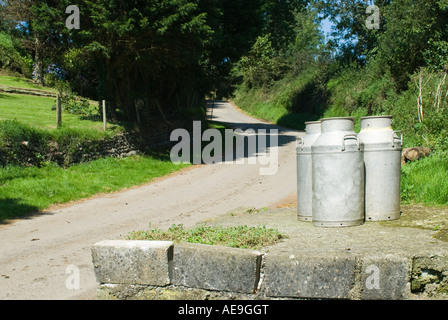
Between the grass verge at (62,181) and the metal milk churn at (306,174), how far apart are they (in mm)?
7259

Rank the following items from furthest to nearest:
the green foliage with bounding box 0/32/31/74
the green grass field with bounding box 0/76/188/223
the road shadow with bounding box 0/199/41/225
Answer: the green foliage with bounding box 0/32/31/74
the green grass field with bounding box 0/76/188/223
the road shadow with bounding box 0/199/41/225

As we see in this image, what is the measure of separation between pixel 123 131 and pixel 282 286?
1471 cm

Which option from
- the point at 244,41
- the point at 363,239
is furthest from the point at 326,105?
the point at 363,239

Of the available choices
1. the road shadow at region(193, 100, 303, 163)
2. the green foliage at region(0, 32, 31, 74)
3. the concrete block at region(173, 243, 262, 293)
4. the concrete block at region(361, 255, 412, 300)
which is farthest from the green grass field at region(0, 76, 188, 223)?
the green foliage at region(0, 32, 31, 74)

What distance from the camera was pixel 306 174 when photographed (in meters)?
5.51

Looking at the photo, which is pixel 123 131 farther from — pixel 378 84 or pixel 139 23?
pixel 378 84

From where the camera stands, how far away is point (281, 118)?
38781mm

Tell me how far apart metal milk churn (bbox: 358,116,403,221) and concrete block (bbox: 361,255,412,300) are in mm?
1682

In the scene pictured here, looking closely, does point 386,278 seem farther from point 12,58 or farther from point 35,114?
point 12,58

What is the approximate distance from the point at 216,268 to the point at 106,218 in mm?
6582

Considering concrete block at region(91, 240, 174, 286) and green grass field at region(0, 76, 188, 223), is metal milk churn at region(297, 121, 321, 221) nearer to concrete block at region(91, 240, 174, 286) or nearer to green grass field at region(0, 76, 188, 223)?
concrete block at region(91, 240, 174, 286)

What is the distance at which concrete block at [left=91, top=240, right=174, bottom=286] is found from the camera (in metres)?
3.68

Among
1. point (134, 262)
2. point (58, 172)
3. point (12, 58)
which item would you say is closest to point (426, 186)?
point (134, 262)

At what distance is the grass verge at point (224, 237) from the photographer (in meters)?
4.11
